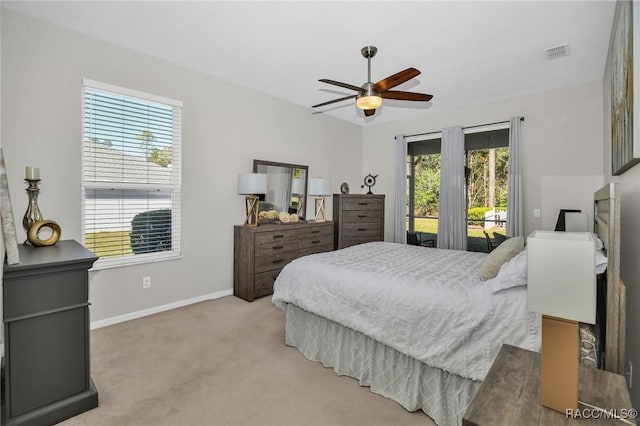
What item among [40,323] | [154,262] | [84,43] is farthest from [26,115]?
[40,323]

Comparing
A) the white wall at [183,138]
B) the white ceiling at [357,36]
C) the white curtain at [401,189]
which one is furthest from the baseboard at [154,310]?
the white curtain at [401,189]

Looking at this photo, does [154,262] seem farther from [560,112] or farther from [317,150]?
[560,112]

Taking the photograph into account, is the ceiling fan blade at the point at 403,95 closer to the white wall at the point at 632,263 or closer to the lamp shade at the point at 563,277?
the white wall at the point at 632,263

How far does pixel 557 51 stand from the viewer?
315 cm

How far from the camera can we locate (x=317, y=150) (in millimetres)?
5309

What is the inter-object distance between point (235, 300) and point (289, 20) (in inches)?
125

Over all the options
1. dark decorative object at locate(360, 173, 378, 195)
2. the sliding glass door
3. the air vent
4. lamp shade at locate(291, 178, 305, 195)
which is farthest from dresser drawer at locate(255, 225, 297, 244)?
the air vent

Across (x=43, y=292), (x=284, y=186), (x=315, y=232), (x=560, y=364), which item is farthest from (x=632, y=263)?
(x=284, y=186)

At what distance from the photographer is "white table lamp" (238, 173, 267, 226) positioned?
393cm

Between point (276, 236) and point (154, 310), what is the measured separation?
5.39 ft

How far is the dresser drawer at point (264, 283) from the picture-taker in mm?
3951

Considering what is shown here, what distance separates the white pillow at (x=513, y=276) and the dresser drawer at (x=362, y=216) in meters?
3.62

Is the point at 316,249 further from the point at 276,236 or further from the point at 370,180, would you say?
the point at 370,180

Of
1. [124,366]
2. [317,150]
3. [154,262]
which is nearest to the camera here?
[124,366]
